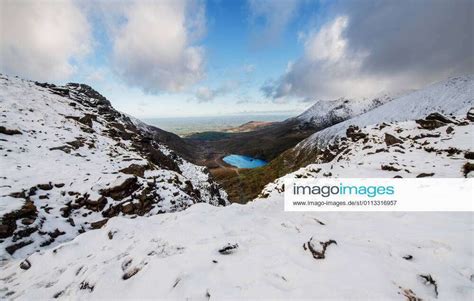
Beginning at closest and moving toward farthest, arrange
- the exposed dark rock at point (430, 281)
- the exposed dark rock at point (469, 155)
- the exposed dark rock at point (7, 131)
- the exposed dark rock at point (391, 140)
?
the exposed dark rock at point (430, 281) < the exposed dark rock at point (469, 155) < the exposed dark rock at point (7, 131) < the exposed dark rock at point (391, 140)

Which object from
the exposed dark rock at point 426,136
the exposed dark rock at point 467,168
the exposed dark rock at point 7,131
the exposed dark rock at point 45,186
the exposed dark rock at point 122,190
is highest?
the exposed dark rock at point 7,131

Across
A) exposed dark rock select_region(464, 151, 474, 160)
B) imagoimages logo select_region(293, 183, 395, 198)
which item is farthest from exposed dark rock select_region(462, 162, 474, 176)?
imagoimages logo select_region(293, 183, 395, 198)

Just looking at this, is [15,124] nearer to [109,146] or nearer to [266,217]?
[109,146]

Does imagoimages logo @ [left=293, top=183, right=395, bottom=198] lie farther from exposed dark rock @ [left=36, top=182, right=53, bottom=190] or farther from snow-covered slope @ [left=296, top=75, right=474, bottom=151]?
snow-covered slope @ [left=296, top=75, right=474, bottom=151]

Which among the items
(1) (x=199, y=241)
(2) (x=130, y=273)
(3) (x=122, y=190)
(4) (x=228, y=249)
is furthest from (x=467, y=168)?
(3) (x=122, y=190)

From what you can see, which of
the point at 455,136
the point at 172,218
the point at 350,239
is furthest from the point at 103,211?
the point at 455,136

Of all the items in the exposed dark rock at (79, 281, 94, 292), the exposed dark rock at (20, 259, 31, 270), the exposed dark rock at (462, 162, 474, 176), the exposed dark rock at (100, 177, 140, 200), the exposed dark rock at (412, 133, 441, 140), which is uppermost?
the exposed dark rock at (412, 133, 441, 140)

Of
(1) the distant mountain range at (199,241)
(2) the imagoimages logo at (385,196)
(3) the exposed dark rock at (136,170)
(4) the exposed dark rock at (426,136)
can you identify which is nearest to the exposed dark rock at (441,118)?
(4) the exposed dark rock at (426,136)

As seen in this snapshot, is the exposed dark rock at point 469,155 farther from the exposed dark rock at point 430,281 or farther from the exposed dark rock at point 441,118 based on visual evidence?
the exposed dark rock at point 430,281
